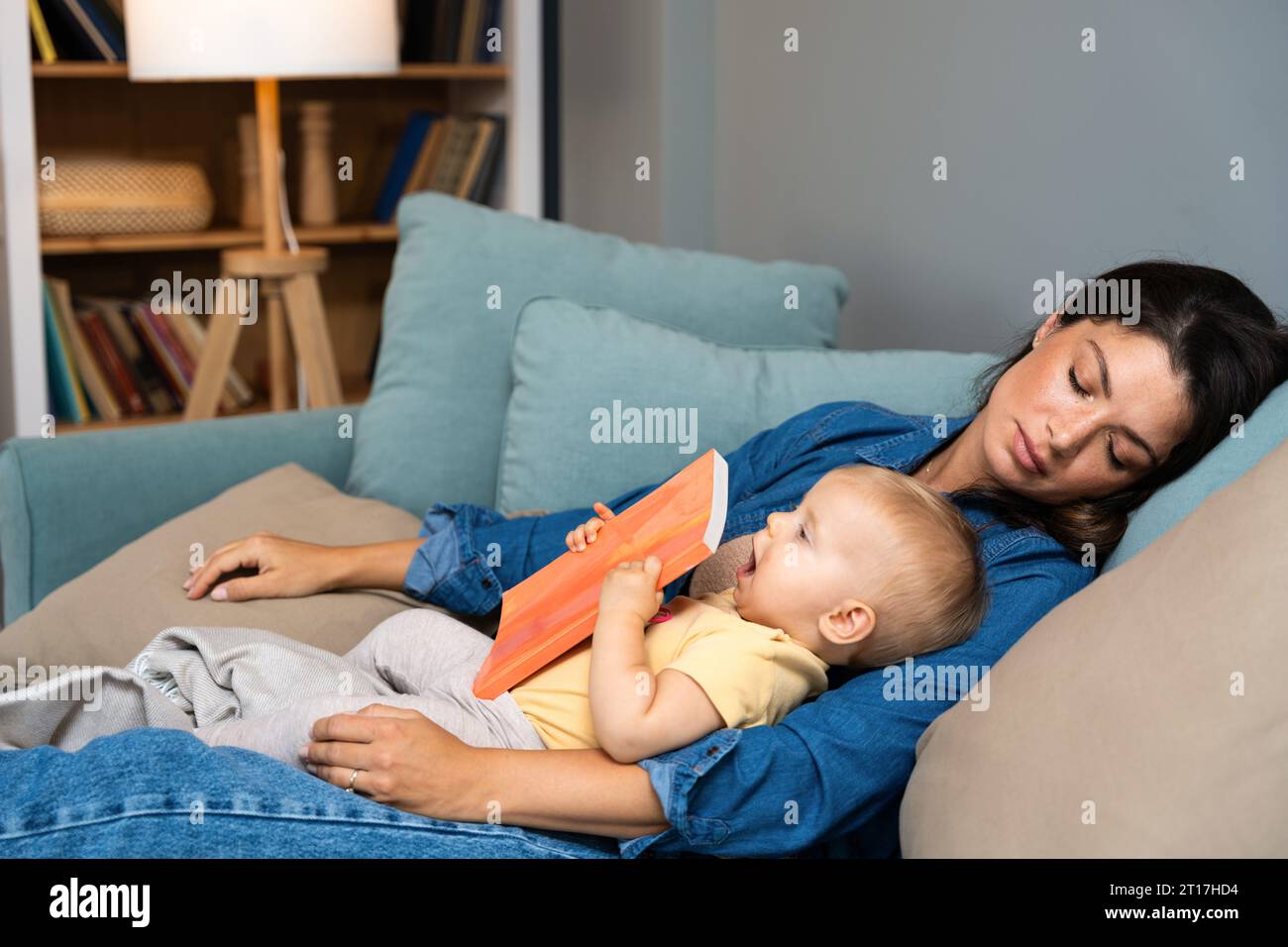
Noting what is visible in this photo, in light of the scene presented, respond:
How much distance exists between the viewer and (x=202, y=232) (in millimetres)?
3092

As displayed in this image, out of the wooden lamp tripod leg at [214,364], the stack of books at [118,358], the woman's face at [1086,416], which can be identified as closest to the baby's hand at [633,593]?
the woman's face at [1086,416]

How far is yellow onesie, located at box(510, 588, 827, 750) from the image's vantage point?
102cm

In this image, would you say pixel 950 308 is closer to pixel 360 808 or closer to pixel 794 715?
pixel 794 715

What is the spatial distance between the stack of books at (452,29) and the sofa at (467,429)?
1.54 metres

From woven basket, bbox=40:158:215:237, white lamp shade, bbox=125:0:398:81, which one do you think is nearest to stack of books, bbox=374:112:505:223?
woven basket, bbox=40:158:215:237

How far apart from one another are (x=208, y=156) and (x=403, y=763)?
2.77 m

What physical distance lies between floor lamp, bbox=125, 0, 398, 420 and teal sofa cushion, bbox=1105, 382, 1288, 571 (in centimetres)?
179

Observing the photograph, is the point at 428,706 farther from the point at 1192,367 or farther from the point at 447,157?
the point at 447,157

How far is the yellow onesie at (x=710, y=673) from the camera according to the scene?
1020 millimetres

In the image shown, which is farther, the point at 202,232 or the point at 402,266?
the point at 202,232

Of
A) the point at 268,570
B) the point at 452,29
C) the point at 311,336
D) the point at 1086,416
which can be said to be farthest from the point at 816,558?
the point at 452,29

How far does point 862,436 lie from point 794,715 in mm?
469
